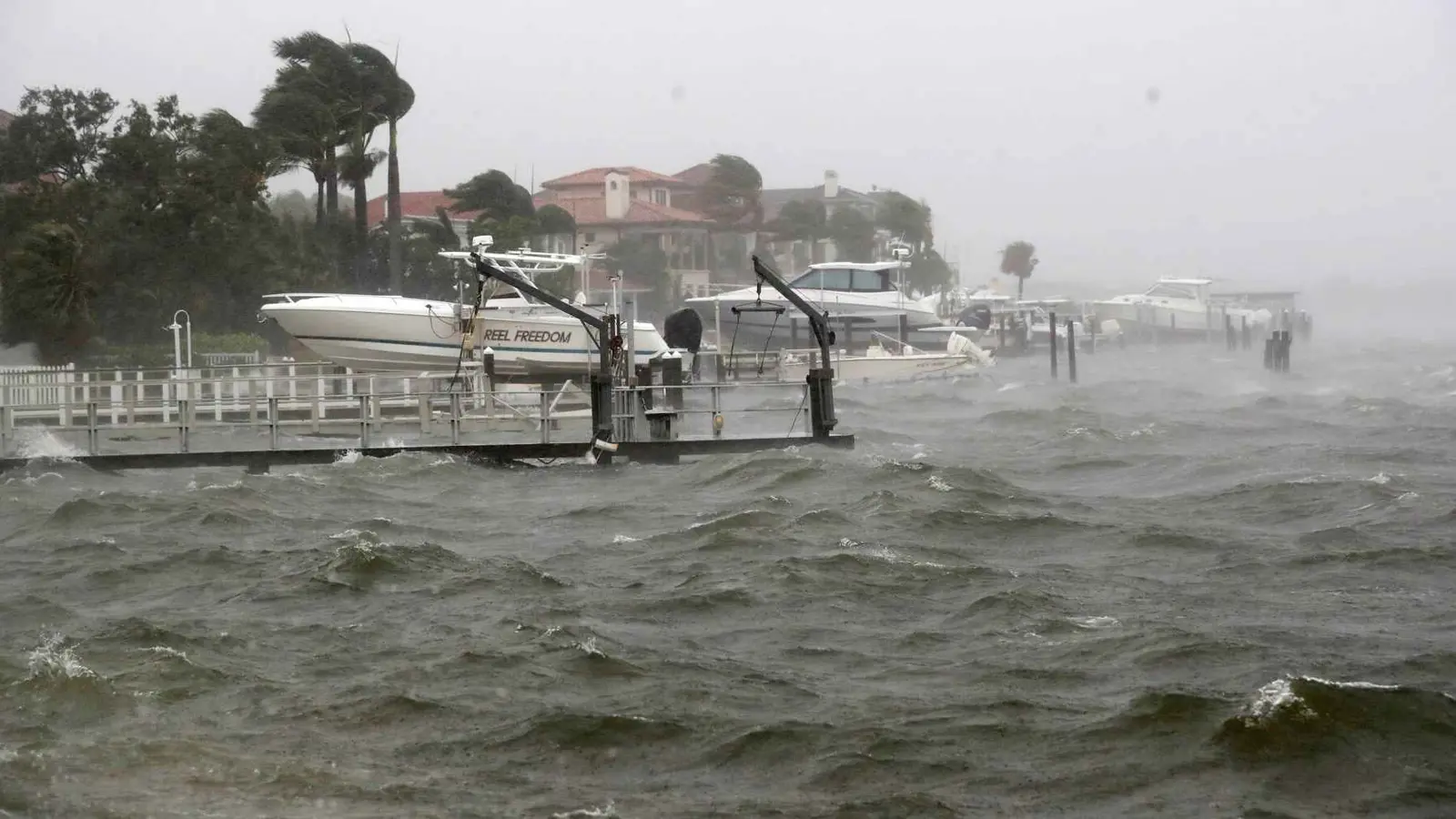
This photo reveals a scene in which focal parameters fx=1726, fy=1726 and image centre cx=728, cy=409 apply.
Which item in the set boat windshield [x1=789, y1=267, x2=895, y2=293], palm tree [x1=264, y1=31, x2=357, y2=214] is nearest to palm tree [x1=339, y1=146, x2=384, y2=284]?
palm tree [x1=264, y1=31, x2=357, y2=214]

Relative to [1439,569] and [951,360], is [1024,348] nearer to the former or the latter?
[951,360]

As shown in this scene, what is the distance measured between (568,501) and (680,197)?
9655cm

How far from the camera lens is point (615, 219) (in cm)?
9688

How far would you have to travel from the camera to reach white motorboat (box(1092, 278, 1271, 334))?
340 feet

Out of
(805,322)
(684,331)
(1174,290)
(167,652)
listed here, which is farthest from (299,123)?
(1174,290)

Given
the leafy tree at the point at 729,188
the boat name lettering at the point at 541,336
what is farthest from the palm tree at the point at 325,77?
the leafy tree at the point at 729,188

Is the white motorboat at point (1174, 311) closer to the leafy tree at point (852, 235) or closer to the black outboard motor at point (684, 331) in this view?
the leafy tree at point (852, 235)

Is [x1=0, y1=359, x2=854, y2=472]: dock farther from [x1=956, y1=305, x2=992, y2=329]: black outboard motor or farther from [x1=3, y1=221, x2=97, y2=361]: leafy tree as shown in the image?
[x1=956, y1=305, x2=992, y2=329]: black outboard motor

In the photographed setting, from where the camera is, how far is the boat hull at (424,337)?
123ft

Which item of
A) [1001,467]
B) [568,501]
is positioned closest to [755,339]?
[1001,467]

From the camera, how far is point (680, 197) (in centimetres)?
11931

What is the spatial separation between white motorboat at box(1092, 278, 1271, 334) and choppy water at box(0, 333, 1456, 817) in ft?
257

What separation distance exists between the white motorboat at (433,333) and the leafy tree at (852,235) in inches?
3204

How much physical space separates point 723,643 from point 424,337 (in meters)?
23.9
